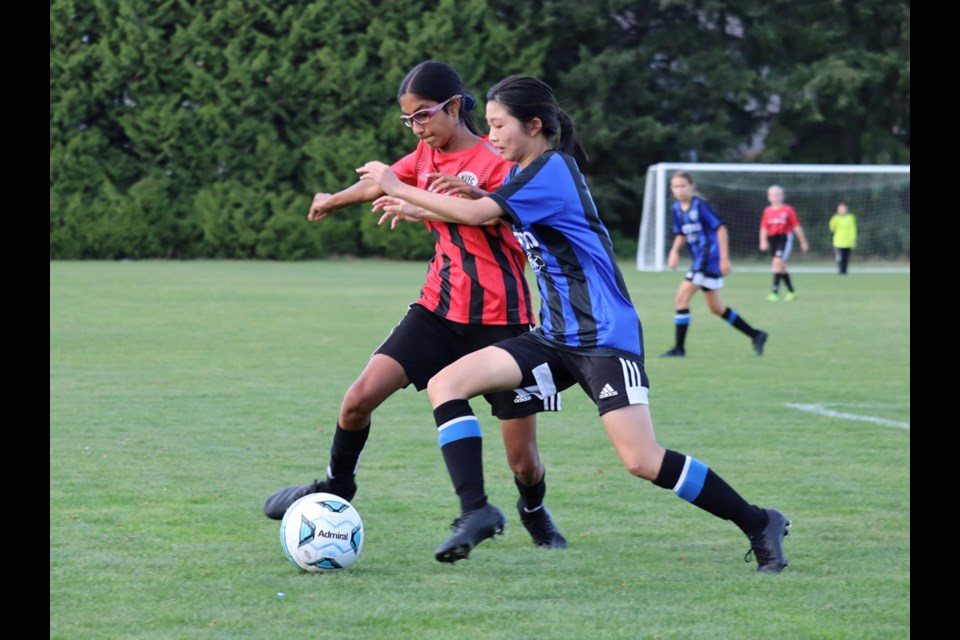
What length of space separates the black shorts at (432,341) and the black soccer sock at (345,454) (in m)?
0.35

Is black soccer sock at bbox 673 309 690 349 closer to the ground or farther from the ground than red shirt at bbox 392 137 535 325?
closer to the ground

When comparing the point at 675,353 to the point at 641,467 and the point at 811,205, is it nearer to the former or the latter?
the point at 641,467

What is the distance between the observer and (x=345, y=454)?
5.67m

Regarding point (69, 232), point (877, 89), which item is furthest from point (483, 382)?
point (877, 89)

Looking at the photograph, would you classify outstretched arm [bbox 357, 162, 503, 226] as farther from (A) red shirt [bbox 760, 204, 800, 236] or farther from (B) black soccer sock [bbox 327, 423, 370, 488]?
(A) red shirt [bbox 760, 204, 800, 236]

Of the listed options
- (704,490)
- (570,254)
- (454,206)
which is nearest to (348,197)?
(454,206)

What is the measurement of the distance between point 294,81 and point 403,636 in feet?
100

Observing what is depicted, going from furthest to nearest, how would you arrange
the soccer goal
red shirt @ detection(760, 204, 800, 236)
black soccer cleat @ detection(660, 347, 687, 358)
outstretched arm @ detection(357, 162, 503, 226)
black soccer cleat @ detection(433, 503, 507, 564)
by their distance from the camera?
1. the soccer goal
2. red shirt @ detection(760, 204, 800, 236)
3. black soccer cleat @ detection(660, 347, 687, 358)
4. outstretched arm @ detection(357, 162, 503, 226)
5. black soccer cleat @ detection(433, 503, 507, 564)

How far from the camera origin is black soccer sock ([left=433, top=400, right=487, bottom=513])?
4.90 meters

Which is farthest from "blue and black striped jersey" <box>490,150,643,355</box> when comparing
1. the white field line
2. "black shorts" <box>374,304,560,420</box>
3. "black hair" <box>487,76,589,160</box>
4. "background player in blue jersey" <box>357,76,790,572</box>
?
the white field line

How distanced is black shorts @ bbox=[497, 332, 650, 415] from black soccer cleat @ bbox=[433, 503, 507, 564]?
48 cm

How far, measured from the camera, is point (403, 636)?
4.08 m

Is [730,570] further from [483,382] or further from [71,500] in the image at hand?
[71,500]
